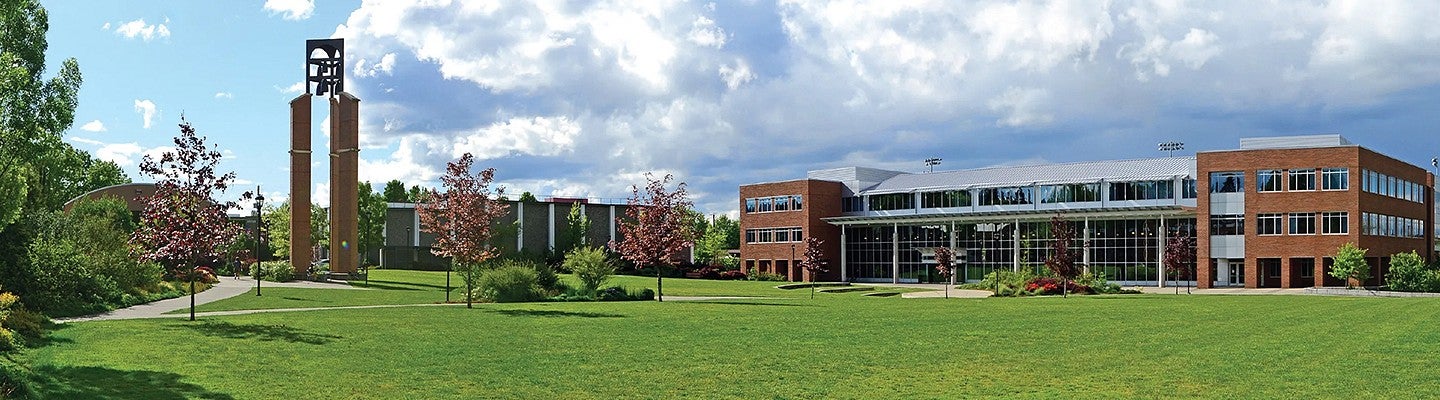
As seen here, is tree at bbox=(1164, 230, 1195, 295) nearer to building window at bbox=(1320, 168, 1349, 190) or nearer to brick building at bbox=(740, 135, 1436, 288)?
brick building at bbox=(740, 135, 1436, 288)

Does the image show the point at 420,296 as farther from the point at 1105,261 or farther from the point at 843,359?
the point at 1105,261

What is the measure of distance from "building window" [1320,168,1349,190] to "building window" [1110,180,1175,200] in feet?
29.9

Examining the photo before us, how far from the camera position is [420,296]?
157ft

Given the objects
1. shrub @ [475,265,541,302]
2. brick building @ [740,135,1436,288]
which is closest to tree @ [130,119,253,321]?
shrub @ [475,265,541,302]

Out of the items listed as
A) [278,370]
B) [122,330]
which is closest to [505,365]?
[278,370]

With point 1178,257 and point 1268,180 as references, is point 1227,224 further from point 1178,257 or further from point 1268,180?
point 1178,257

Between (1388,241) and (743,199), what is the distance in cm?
4686

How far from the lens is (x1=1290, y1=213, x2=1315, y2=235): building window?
66.6 metres

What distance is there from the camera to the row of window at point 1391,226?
2643 inches

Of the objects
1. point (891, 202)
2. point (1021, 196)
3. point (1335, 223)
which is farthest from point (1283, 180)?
point (891, 202)

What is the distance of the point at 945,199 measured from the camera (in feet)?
278

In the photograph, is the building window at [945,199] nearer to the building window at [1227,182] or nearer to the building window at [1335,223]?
the building window at [1227,182]

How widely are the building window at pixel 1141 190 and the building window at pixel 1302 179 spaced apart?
762 cm

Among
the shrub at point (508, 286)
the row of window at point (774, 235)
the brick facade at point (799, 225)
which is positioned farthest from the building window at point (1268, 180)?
the shrub at point (508, 286)
